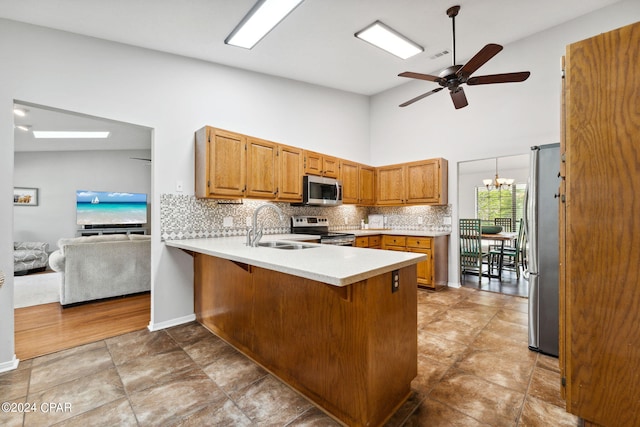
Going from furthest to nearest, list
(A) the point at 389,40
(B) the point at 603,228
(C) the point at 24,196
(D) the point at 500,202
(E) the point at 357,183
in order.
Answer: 1. (D) the point at 500,202
2. (C) the point at 24,196
3. (E) the point at 357,183
4. (A) the point at 389,40
5. (B) the point at 603,228

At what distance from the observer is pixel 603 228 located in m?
1.27

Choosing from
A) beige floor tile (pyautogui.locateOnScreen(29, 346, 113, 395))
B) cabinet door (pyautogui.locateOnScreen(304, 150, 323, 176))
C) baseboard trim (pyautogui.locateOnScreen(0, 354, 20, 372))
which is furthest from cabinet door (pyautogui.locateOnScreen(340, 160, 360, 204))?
baseboard trim (pyautogui.locateOnScreen(0, 354, 20, 372))

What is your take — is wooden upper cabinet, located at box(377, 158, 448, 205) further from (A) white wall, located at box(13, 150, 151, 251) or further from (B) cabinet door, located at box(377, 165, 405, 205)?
(A) white wall, located at box(13, 150, 151, 251)

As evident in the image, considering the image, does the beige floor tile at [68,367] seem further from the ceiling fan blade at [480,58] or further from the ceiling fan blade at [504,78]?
the ceiling fan blade at [504,78]

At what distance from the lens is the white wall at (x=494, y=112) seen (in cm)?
348

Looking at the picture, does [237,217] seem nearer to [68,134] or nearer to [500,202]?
[68,134]

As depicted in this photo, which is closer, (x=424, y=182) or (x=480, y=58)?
(x=480, y=58)

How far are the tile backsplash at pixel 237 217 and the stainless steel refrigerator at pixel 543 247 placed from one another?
2.25m

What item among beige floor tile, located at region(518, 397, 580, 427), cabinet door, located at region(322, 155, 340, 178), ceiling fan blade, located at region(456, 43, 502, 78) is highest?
ceiling fan blade, located at region(456, 43, 502, 78)

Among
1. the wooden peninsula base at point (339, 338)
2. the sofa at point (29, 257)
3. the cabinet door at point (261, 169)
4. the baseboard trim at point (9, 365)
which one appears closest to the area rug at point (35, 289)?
the sofa at point (29, 257)

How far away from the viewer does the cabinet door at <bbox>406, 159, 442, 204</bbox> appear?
444 centimetres

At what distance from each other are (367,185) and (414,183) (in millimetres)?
846

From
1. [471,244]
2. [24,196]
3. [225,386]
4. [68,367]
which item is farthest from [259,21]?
[24,196]

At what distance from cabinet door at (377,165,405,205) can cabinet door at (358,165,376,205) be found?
114 mm
